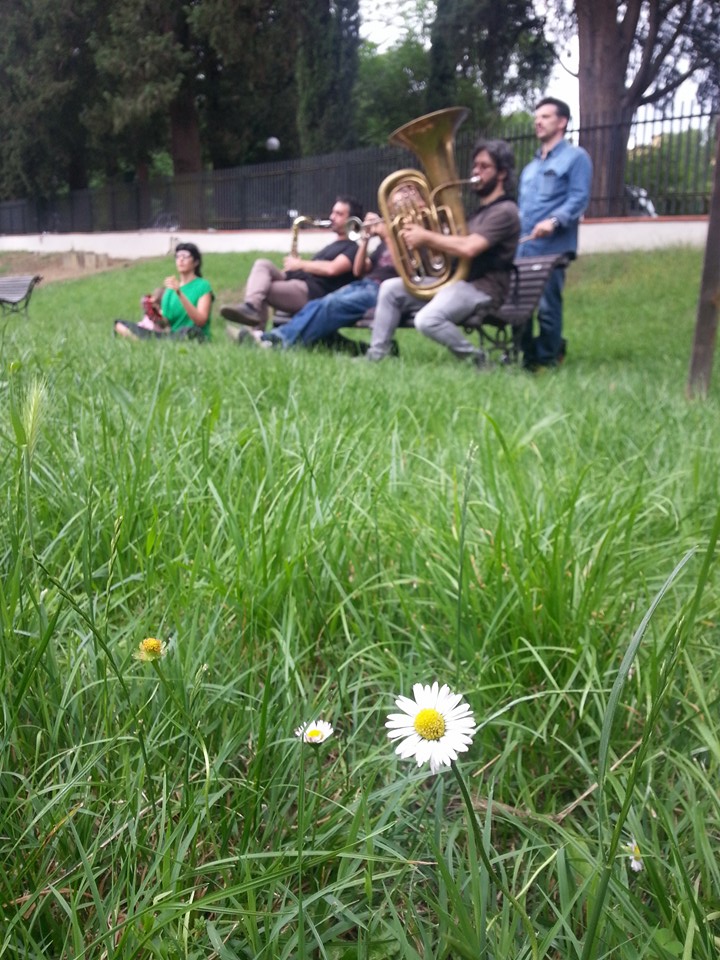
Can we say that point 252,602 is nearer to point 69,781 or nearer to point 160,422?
point 69,781

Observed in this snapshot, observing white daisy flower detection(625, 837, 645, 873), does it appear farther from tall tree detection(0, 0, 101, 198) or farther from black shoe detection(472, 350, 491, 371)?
black shoe detection(472, 350, 491, 371)

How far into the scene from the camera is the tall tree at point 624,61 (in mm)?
8250

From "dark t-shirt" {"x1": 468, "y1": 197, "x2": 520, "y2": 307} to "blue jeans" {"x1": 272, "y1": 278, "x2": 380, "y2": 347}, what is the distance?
3.27ft

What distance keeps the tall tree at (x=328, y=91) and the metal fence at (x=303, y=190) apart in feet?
3.60

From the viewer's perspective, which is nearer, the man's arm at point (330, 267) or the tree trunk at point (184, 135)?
the man's arm at point (330, 267)

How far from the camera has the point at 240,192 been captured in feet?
67.9

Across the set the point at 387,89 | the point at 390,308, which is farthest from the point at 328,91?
the point at 390,308

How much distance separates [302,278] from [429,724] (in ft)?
21.9

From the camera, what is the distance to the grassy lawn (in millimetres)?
778

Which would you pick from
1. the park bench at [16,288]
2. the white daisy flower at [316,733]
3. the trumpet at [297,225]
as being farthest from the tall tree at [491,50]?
the white daisy flower at [316,733]

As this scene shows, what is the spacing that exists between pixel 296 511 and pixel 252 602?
26 cm

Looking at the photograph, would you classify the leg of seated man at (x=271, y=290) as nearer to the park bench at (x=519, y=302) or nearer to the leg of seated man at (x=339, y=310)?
the leg of seated man at (x=339, y=310)

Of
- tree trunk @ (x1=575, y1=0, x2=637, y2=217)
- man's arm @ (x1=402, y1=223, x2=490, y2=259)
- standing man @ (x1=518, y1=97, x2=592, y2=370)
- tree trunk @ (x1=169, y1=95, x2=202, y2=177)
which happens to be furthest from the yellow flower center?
tree trunk @ (x1=575, y1=0, x2=637, y2=217)

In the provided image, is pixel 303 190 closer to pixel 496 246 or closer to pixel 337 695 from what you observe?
pixel 496 246
